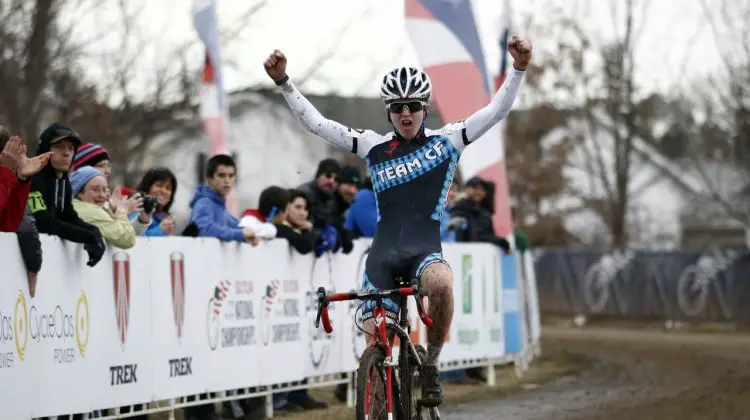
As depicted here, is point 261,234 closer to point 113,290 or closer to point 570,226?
point 113,290

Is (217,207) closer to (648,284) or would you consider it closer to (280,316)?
(280,316)

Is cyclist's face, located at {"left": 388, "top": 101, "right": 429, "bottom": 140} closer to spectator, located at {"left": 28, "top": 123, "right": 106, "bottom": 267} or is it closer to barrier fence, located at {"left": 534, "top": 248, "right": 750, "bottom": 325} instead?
spectator, located at {"left": 28, "top": 123, "right": 106, "bottom": 267}

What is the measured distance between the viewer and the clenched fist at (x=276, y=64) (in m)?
8.92

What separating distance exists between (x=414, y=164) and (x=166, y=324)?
313 centimetres

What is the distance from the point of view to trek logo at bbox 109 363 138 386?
1046 cm

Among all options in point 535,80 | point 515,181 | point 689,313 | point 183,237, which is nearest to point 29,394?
point 183,237

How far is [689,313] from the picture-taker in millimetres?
29953

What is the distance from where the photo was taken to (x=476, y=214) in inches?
679

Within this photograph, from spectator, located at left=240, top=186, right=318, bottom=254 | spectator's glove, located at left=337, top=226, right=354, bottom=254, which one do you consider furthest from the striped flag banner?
spectator, located at left=240, top=186, right=318, bottom=254

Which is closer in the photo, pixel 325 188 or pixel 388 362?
pixel 388 362

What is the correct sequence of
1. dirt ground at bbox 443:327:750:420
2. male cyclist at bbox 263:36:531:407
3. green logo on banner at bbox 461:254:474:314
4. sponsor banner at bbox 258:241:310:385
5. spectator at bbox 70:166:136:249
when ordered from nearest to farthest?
male cyclist at bbox 263:36:531:407, spectator at bbox 70:166:136:249, sponsor banner at bbox 258:241:310:385, dirt ground at bbox 443:327:750:420, green logo on banner at bbox 461:254:474:314

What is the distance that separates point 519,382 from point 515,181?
36.6 metres

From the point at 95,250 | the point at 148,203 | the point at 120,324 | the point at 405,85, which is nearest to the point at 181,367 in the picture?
the point at 120,324

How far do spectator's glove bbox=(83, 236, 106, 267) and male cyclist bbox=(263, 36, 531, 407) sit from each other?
71.6 inches
